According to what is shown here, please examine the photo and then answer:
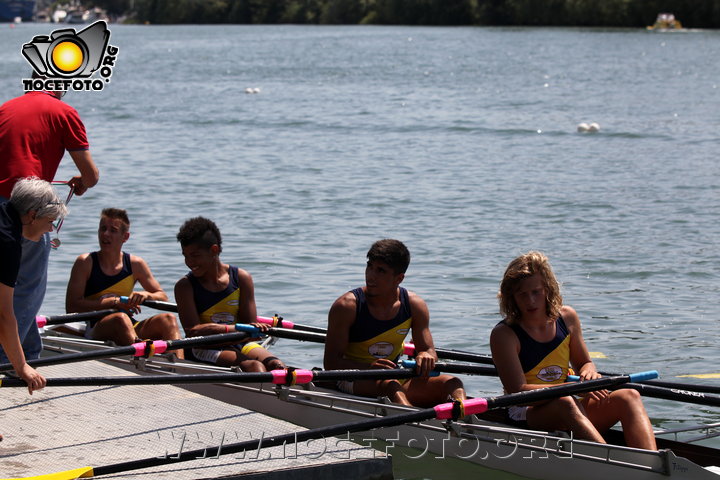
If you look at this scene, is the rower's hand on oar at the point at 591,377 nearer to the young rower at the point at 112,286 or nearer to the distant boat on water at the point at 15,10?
the young rower at the point at 112,286

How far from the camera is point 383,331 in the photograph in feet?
22.4

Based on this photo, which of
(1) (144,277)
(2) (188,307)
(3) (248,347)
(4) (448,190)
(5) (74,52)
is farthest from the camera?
(4) (448,190)

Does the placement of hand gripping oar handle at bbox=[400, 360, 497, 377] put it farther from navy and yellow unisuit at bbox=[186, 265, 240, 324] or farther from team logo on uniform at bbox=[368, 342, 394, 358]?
navy and yellow unisuit at bbox=[186, 265, 240, 324]

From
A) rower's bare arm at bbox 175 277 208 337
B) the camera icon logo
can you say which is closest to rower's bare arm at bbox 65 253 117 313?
rower's bare arm at bbox 175 277 208 337

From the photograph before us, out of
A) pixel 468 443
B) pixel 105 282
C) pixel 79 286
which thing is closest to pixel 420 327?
pixel 468 443

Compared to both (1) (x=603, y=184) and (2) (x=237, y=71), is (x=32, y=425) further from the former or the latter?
(2) (x=237, y=71)

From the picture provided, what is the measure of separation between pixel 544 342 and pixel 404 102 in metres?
29.1

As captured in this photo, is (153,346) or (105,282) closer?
(153,346)

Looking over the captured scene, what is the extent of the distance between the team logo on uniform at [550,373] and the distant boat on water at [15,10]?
19389 cm

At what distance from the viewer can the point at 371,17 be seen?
107875 millimetres

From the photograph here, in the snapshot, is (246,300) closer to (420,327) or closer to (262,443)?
(420,327)

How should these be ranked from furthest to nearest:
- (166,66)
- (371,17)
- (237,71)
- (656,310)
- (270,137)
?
(371,17)
(166,66)
(237,71)
(270,137)
(656,310)

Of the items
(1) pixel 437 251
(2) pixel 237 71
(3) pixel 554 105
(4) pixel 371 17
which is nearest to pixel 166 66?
(2) pixel 237 71

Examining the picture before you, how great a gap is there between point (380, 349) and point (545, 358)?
1160mm
